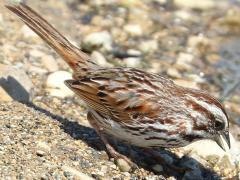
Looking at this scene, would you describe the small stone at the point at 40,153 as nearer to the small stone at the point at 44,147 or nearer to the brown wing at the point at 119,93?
the small stone at the point at 44,147

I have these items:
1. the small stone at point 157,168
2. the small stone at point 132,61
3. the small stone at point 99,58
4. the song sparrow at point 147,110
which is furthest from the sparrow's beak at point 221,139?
the small stone at point 132,61

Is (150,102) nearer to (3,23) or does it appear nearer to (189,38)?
(3,23)

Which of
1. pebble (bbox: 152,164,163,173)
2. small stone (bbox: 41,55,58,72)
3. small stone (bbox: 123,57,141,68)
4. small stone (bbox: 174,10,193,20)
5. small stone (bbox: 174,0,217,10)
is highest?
small stone (bbox: 174,0,217,10)

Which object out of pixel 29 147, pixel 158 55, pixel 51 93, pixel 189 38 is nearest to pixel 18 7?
pixel 51 93

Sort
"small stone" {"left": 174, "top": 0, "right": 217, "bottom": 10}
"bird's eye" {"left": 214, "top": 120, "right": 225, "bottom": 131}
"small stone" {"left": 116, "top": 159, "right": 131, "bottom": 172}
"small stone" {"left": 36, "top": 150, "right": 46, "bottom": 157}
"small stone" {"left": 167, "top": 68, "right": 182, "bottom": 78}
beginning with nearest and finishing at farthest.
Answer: "small stone" {"left": 36, "top": 150, "right": 46, "bottom": 157} → "bird's eye" {"left": 214, "top": 120, "right": 225, "bottom": 131} → "small stone" {"left": 116, "top": 159, "right": 131, "bottom": 172} → "small stone" {"left": 167, "top": 68, "right": 182, "bottom": 78} → "small stone" {"left": 174, "top": 0, "right": 217, "bottom": 10}

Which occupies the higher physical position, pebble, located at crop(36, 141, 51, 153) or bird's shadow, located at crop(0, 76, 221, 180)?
bird's shadow, located at crop(0, 76, 221, 180)

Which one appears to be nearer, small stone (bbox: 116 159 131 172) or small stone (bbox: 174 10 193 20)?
small stone (bbox: 116 159 131 172)

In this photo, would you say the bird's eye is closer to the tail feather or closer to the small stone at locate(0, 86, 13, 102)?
the tail feather

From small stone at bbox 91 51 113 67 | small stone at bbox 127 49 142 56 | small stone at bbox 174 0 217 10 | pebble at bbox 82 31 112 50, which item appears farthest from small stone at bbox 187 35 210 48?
small stone at bbox 91 51 113 67

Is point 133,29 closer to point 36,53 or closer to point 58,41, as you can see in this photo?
point 36,53
